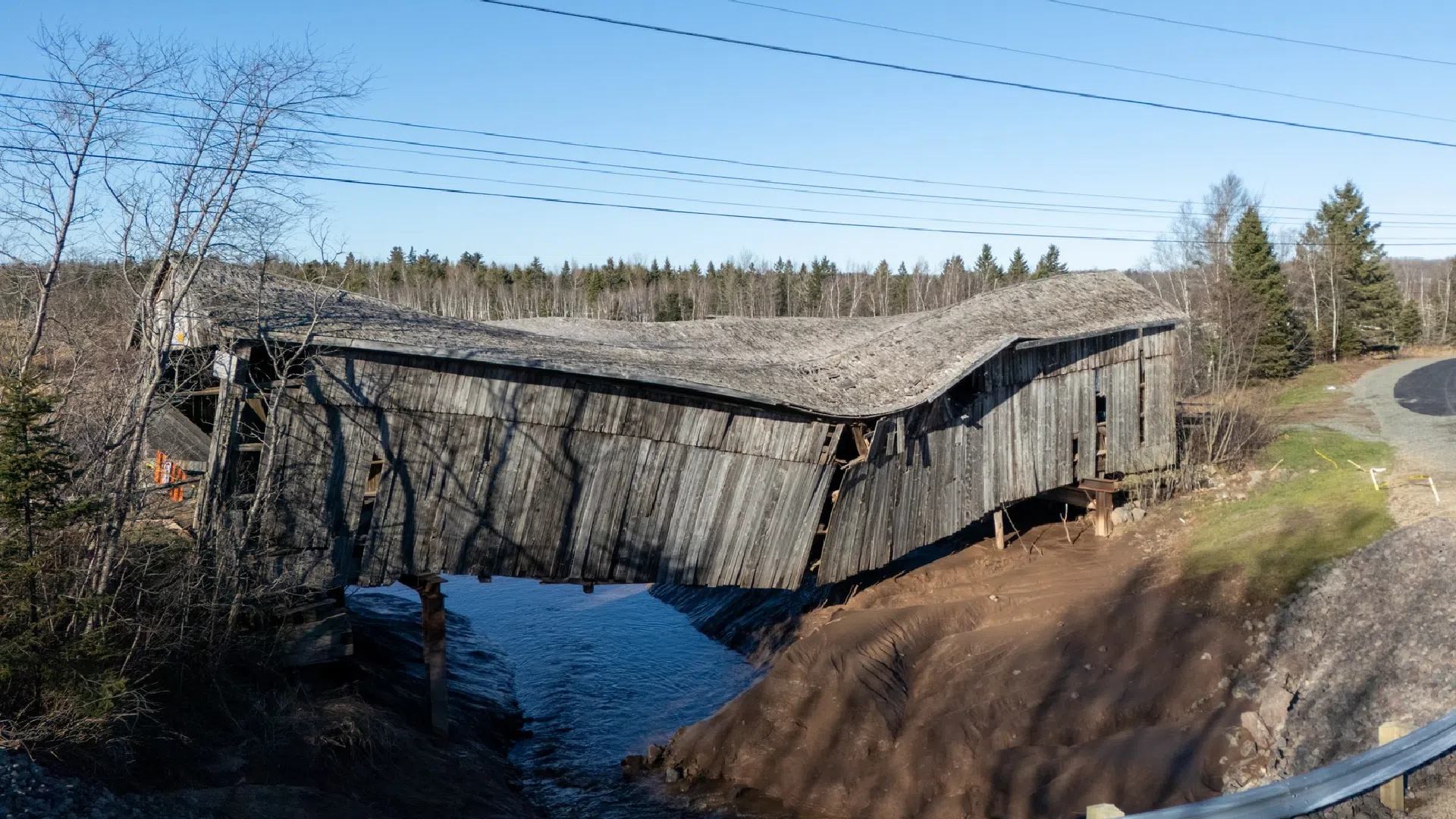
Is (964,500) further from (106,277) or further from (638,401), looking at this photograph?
(106,277)

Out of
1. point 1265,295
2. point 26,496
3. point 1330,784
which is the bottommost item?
point 1330,784

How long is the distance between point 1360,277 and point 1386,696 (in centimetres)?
3910

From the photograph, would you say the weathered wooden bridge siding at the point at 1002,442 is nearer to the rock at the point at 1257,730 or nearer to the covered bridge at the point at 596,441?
the covered bridge at the point at 596,441

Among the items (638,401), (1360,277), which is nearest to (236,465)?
(638,401)

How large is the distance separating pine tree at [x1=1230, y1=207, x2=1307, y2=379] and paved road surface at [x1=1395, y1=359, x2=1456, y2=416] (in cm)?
424

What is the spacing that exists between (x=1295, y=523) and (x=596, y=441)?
1287 centimetres

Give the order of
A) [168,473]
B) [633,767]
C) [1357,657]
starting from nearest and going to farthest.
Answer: [1357,657] < [633,767] < [168,473]

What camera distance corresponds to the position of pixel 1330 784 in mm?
6391

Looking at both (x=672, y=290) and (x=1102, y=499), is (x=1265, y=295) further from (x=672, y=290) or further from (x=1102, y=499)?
(x=672, y=290)

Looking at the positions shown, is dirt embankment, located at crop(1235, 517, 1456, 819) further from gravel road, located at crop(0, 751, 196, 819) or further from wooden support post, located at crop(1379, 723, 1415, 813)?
gravel road, located at crop(0, 751, 196, 819)

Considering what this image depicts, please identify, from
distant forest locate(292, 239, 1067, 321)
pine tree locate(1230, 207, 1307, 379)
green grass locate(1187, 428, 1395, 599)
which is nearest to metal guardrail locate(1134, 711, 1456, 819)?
green grass locate(1187, 428, 1395, 599)

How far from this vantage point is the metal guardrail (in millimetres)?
5941

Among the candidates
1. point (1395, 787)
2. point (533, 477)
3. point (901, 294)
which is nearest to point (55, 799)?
point (533, 477)

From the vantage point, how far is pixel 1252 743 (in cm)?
1121
